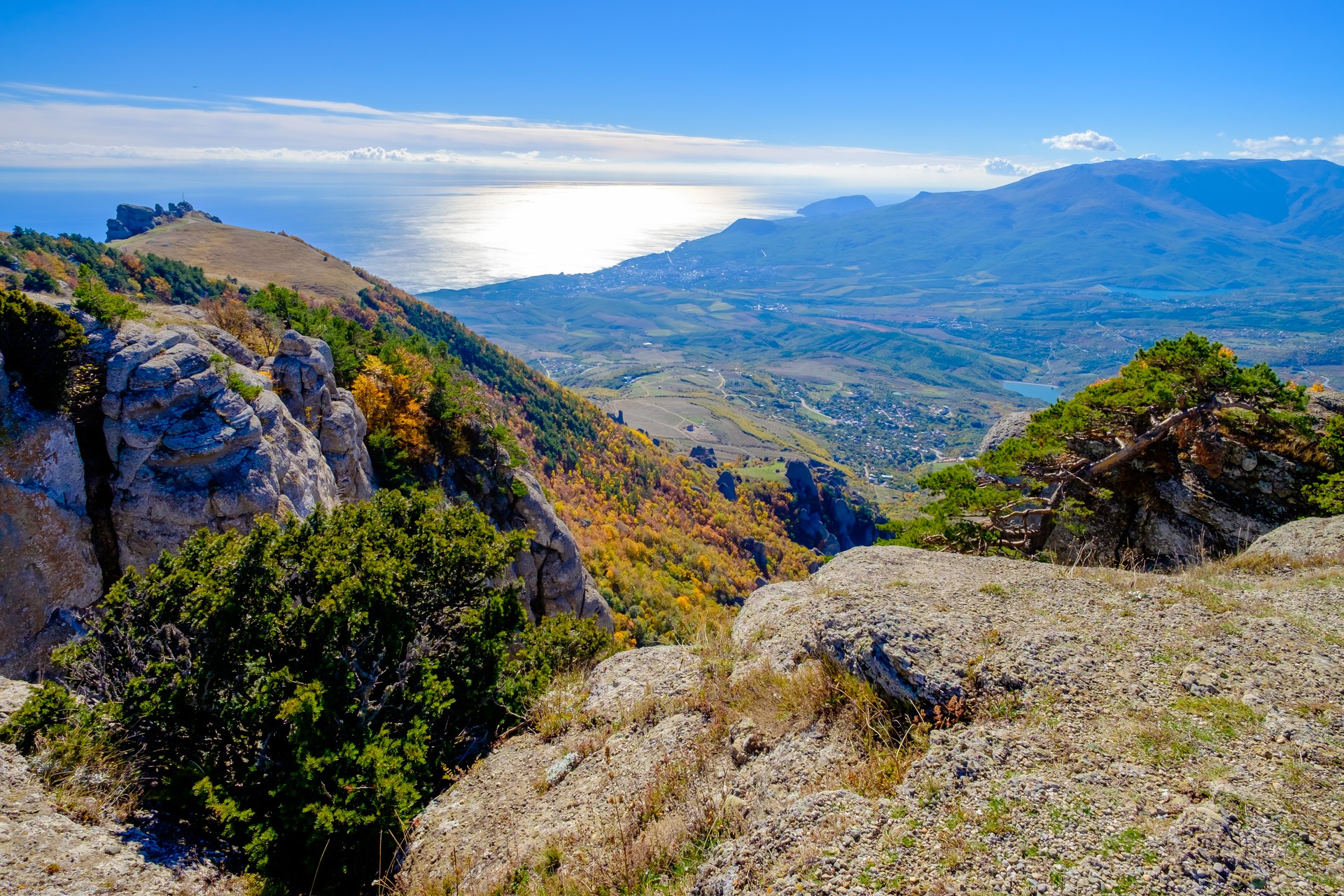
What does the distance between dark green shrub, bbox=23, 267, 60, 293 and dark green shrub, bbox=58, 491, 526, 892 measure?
28445 millimetres

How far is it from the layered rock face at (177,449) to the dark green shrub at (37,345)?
1.08 metres

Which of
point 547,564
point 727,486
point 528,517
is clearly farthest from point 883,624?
point 727,486

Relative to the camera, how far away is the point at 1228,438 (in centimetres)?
2006

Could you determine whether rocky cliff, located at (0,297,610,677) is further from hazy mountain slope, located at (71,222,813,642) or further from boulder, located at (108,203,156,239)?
boulder, located at (108,203,156,239)

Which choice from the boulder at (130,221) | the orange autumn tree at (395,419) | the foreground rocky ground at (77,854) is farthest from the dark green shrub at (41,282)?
the boulder at (130,221)

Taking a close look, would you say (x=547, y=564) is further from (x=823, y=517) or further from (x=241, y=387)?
(x=823, y=517)

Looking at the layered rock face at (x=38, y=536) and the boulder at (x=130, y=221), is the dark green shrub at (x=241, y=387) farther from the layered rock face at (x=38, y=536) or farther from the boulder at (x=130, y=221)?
the boulder at (x=130, y=221)

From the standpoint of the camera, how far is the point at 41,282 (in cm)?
2961

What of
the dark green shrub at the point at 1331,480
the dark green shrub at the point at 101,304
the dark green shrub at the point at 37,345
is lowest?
the dark green shrub at the point at 1331,480

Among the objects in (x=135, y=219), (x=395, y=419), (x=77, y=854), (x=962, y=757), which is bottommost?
(x=77, y=854)

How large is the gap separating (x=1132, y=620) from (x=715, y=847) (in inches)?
319

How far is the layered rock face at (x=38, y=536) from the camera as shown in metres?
15.4

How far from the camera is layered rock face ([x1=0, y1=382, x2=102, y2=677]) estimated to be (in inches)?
607

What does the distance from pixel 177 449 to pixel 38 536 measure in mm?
3856
